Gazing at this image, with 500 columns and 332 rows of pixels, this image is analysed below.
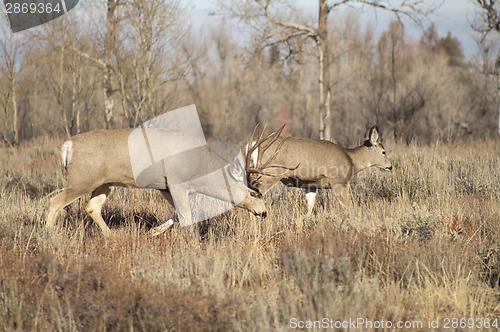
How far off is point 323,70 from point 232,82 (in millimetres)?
26315

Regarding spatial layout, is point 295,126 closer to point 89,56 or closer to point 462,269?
point 89,56

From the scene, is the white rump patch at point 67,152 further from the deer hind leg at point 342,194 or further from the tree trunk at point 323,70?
the tree trunk at point 323,70

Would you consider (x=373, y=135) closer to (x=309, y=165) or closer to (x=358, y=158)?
(x=358, y=158)

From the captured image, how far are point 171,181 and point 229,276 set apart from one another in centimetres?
244

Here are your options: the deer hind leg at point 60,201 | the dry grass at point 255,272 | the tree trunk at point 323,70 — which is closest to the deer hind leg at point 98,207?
the dry grass at point 255,272

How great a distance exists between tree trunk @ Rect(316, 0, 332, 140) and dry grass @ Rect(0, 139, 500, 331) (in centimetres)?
850

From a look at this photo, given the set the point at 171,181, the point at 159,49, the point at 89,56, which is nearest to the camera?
the point at 171,181

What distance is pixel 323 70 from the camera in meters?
15.2

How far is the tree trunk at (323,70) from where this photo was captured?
15.1m

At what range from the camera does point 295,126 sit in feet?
116

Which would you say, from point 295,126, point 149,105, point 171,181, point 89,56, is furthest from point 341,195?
point 295,126

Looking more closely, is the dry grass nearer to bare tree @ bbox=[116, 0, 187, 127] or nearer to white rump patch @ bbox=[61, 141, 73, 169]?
white rump patch @ bbox=[61, 141, 73, 169]

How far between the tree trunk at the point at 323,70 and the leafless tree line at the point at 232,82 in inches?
1.3

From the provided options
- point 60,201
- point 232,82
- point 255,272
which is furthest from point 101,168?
point 232,82
